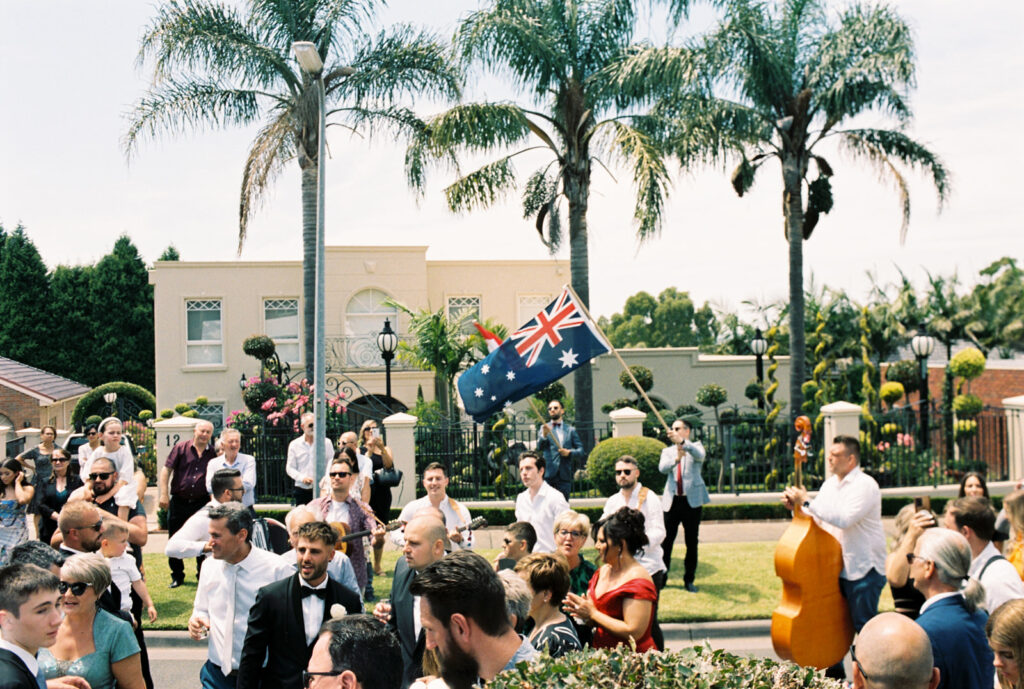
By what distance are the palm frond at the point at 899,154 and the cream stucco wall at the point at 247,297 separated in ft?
44.5

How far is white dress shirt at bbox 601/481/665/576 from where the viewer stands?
24.9ft

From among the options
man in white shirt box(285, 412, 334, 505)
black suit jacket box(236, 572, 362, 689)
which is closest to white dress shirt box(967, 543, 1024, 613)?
black suit jacket box(236, 572, 362, 689)

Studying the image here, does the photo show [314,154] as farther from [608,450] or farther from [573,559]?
[573,559]

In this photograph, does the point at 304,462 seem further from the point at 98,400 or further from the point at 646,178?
the point at 98,400

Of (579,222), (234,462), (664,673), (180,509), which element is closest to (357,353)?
(579,222)

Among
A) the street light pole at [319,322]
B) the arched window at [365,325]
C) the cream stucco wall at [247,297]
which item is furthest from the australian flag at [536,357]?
the arched window at [365,325]

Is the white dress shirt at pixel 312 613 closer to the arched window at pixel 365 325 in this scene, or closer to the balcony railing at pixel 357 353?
the balcony railing at pixel 357 353

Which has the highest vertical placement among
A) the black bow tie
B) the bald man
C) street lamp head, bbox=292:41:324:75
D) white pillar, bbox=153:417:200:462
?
street lamp head, bbox=292:41:324:75

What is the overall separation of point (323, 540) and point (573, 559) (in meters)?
1.74

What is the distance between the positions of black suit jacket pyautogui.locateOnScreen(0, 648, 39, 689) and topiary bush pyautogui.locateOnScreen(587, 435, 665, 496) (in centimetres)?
1063

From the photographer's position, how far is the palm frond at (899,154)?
19.6m

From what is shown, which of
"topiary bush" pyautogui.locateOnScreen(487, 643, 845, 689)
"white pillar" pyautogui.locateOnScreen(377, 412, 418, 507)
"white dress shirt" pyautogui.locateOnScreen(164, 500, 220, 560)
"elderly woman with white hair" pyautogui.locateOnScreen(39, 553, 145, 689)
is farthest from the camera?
"white pillar" pyautogui.locateOnScreen(377, 412, 418, 507)

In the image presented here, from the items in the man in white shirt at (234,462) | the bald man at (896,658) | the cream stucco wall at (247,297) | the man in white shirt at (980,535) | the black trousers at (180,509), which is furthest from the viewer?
the cream stucco wall at (247,297)

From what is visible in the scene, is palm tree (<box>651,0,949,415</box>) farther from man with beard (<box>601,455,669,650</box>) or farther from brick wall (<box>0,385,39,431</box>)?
brick wall (<box>0,385,39,431</box>)
